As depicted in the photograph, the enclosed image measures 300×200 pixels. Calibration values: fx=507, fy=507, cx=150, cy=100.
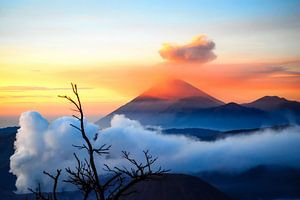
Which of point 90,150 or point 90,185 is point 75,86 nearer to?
point 90,150

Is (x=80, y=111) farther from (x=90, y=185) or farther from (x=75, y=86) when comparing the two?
(x=90, y=185)

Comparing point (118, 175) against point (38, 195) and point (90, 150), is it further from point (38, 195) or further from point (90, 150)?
point (38, 195)

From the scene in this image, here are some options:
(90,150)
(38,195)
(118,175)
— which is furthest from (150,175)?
(38,195)

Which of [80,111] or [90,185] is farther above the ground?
[80,111]

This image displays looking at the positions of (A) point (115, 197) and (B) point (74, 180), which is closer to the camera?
(A) point (115, 197)

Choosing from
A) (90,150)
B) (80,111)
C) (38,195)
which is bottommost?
(38,195)

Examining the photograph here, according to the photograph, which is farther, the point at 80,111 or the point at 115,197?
the point at 80,111

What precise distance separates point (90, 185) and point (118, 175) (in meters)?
0.51

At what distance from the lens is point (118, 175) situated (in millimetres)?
8312

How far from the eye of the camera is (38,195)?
856 cm

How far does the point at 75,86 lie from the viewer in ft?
27.7

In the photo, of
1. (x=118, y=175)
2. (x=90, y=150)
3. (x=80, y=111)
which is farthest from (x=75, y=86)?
(x=118, y=175)

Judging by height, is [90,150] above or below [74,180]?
above

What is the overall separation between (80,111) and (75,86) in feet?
1.41
